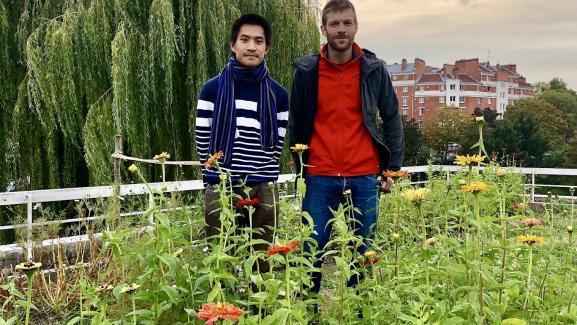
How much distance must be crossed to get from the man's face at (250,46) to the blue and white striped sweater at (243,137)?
0.34 ft

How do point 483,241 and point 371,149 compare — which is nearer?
point 483,241

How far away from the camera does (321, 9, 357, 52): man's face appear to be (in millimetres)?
2455

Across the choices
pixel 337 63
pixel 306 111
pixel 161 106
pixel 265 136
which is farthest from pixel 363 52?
pixel 161 106

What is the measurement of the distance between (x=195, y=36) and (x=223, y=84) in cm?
398

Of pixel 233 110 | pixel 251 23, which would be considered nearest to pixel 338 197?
pixel 233 110

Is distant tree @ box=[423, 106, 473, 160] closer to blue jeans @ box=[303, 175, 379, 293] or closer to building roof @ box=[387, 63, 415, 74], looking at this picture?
building roof @ box=[387, 63, 415, 74]

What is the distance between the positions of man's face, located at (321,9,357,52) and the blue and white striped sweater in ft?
1.29

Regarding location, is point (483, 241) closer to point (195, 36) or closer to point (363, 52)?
point (363, 52)

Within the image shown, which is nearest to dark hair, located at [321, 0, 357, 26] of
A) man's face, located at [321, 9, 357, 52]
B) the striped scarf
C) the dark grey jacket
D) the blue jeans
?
man's face, located at [321, 9, 357, 52]

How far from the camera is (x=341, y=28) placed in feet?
8.11

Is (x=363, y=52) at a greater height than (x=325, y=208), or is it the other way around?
(x=363, y=52)

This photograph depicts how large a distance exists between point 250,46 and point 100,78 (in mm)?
3840

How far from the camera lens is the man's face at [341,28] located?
96.7 inches

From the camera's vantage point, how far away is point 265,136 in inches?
101
